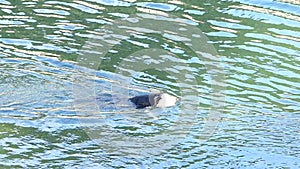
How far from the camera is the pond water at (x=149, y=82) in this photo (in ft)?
28.4

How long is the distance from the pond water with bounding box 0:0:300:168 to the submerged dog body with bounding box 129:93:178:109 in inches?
3.5

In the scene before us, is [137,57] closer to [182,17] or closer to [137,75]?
[137,75]

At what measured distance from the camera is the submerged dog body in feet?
31.5

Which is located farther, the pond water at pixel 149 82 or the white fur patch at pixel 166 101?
the white fur patch at pixel 166 101

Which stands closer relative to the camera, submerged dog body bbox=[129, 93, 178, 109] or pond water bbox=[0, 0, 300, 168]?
pond water bbox=[0, 0, 300, 168]

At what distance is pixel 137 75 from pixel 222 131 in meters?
1.96

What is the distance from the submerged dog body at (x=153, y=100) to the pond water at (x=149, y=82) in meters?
0.09

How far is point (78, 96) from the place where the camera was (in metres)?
9.84

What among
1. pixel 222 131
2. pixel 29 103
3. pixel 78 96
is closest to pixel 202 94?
pixel 222 131

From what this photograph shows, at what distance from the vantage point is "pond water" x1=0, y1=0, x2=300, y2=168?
28.4ft

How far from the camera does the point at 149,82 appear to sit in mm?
10453

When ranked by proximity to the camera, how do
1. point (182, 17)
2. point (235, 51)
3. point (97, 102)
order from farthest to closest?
point (182, 17) → point (235, 51) → point (97, 102)

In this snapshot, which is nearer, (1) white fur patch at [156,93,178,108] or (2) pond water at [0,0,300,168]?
(2) pond water at [0,0,300,168]

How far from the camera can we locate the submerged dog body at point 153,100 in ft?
31.5
